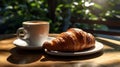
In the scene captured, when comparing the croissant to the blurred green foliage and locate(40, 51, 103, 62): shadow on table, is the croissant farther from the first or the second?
the blurred green foliage

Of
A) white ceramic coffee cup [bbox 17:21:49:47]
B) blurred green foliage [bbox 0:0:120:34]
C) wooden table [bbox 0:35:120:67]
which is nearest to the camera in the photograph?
wooden table [bbox 0:35:120:67]

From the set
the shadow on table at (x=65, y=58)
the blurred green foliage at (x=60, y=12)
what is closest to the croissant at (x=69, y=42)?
the shadow on table at (x=65, y=58)

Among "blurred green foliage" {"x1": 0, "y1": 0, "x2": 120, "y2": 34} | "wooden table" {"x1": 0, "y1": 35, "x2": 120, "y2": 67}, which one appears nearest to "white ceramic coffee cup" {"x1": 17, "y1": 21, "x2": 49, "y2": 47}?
"wooden table" {"x1": 0, "y1": 35, "x2": 120, "y2": 67}

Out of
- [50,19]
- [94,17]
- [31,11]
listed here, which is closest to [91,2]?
[94,17]

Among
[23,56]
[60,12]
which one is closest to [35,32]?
[23,56]

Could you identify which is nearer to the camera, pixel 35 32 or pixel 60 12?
pixel 35 32

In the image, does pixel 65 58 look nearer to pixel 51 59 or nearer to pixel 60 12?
pixel 51 59
